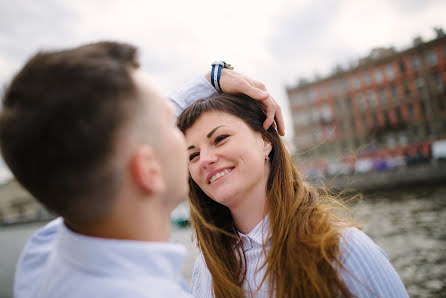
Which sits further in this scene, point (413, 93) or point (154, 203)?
point (413, 93)

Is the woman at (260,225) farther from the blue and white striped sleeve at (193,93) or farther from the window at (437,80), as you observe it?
the window at (437,80)

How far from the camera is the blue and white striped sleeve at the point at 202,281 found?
2.06m

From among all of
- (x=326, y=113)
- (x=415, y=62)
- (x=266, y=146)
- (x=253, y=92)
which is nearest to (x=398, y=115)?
(x=415, y=62)

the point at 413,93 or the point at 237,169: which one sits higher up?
the point at 237,169

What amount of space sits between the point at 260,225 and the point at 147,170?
1.26 metres

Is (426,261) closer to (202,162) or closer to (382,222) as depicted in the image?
(382,222)

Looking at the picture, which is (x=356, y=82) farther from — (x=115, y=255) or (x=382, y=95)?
(x=115, y=255)

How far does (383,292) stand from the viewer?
1472 millimetres

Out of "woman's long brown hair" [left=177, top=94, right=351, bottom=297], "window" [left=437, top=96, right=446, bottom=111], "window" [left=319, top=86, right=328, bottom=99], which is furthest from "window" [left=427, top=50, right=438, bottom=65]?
"woman's long brown hair" [left=177, top=94, right=351, bottom=297]

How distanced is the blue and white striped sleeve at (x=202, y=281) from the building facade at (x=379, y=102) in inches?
1776

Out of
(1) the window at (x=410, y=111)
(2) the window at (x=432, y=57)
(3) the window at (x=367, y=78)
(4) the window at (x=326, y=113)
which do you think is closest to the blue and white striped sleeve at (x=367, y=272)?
(1) the window at (x=410, y=111)

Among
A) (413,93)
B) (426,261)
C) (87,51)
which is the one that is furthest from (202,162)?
(413,93)

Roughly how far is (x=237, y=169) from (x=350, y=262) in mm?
877

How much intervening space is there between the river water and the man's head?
268 centimetres
